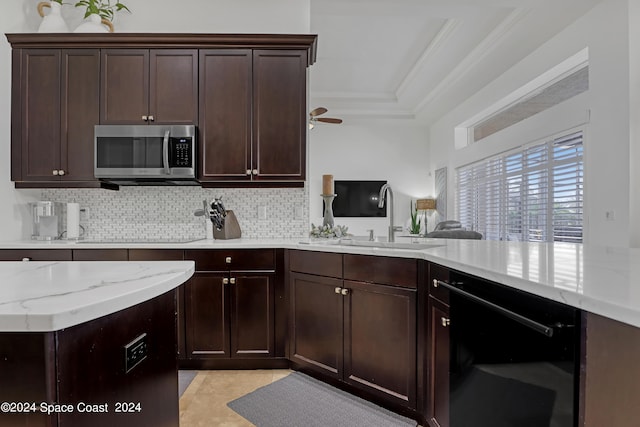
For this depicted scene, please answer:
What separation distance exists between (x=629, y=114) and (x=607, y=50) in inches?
25.7

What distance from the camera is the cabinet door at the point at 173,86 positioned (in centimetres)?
274

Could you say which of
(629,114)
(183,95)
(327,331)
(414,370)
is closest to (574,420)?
(414,370)

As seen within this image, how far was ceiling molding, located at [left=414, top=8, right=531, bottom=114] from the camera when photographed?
3.60 m

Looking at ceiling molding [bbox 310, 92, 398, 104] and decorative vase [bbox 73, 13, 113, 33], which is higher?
ceiling molding [bbox 310, 92, 398, 104]

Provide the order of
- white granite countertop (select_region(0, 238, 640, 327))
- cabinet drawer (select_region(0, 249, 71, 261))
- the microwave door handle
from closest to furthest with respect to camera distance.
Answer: white granite countertop (select_region(0, 238, 640, 327)) < cabinet drawer (select_region(0, 249, 71, 261)) < the microwave door handle

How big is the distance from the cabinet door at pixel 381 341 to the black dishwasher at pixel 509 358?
1.26 feet

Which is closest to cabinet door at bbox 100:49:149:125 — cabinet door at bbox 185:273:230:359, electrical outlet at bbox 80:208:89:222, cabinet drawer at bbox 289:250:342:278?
electrical outlet at bbox 80:208:89:222

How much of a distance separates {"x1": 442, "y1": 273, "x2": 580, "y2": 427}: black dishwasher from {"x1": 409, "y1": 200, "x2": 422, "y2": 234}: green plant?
18.1 feet

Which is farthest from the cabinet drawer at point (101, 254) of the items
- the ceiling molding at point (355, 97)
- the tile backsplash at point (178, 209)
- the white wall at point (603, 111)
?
the ceiling molding at point (355, 97)

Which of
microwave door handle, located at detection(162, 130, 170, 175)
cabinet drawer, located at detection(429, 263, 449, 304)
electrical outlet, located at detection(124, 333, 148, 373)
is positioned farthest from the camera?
microwave door handle, located at detection(162, 130, 170, 175)

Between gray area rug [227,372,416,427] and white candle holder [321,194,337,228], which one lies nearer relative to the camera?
gray area rug [227,372,416,427]

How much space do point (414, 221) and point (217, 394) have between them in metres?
5.43

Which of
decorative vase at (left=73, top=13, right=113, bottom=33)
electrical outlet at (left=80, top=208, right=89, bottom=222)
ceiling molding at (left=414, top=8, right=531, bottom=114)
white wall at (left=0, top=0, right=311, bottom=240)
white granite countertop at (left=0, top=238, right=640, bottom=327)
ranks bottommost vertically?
white granite countertop at (left=0, top=238, right=640, bottom=327)

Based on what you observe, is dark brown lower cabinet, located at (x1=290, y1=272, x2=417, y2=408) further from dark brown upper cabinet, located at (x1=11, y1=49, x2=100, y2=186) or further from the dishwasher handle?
dark brown upper cabinet, located at (x1=11, y1=49, x2=100, y2=186)
